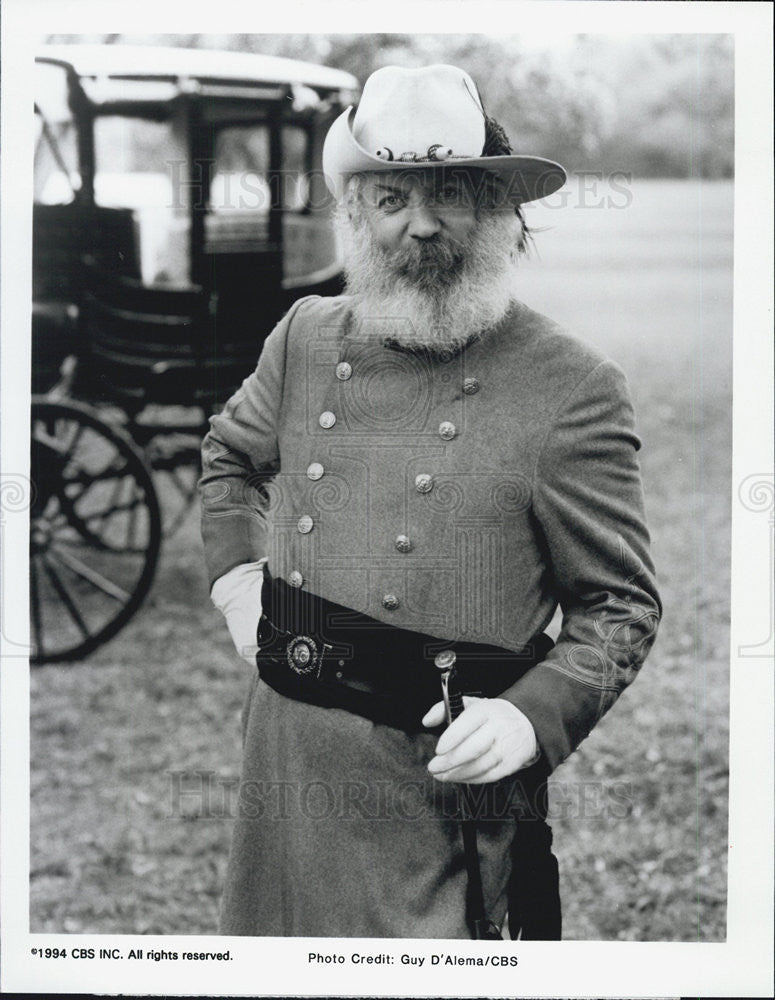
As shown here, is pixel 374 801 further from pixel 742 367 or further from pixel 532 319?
pixel 742 367

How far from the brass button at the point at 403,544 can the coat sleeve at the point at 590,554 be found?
0.22 meters

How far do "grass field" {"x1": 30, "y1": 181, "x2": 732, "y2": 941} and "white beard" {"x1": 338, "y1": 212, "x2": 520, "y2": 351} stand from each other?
0.26 metres

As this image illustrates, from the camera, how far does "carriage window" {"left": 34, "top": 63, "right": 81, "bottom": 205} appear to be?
2.49 m

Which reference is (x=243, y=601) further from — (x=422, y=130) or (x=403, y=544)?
(x=422, y=130)

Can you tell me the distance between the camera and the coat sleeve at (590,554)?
170 centimetres

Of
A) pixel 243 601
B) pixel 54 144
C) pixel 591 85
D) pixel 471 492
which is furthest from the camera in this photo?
pixel 54 144

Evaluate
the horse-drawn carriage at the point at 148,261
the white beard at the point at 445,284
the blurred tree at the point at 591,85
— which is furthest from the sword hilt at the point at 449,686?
the blurred tree at the point at 591,85

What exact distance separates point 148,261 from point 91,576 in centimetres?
97

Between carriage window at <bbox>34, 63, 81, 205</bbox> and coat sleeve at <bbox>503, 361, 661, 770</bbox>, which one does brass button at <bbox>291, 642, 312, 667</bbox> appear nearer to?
coat sleeve at <bbox>503, 361, 661, 770</bbox>

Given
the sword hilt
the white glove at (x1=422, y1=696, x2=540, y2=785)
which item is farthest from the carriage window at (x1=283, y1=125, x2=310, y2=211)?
the white glove at (x1=422, y1=696, x2=540, y2=785)

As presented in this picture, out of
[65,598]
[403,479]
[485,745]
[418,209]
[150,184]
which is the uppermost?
[150,184]

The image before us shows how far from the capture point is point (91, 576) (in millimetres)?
3242

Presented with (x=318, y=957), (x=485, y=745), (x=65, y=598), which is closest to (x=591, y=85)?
(x=485, y=745)

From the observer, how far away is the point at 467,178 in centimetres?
177
